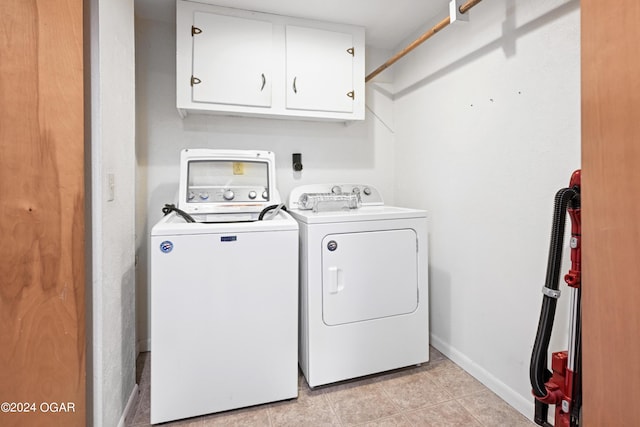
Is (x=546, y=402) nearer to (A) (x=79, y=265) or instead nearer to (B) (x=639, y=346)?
(B) (x=639, y=346)

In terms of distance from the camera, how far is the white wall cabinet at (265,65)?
6.23 feet

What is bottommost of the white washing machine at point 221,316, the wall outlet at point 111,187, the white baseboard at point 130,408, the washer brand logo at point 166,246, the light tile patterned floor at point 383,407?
the light tile patterned floor at point 383,407

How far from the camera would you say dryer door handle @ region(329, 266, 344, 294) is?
173 cm

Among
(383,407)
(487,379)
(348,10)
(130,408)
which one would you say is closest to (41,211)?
(130,408)

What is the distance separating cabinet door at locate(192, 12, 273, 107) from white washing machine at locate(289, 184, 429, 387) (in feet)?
2.84

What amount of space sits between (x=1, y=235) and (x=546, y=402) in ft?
6.59

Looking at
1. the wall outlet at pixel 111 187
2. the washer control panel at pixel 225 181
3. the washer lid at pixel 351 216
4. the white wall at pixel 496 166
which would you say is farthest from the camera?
the washer control panel at pixel 225 181

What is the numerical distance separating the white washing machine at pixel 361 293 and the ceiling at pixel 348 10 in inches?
52.3

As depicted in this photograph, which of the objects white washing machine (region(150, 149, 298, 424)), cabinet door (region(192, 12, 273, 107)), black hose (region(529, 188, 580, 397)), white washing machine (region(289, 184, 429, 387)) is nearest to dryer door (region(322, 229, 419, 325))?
white washing machine (region(289, 184, 429, 387))

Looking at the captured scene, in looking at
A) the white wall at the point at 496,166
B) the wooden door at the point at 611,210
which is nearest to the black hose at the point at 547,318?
the white wall at the point at 496,166

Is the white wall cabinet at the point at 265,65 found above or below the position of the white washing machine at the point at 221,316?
above

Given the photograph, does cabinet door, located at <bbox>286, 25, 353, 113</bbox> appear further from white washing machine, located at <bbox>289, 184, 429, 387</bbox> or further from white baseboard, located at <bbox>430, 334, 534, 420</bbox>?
white baseboard, located at <bbox>430, 334, 534, 420</bbox>

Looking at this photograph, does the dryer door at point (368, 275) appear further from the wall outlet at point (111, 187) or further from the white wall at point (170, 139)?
the wall outlet at point (111, 187)

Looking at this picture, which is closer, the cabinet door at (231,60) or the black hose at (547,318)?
the black hose at (547,318)
